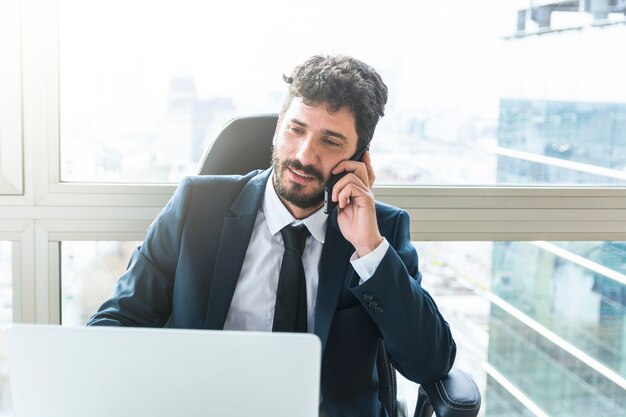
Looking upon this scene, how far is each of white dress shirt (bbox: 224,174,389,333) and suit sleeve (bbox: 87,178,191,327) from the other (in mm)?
172

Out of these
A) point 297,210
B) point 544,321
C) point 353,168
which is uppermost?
point 353,168

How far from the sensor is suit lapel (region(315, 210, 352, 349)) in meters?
1.74

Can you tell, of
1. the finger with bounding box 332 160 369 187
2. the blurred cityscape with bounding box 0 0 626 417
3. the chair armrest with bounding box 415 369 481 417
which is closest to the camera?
the chair armrest with bounding box 415 369 481 417

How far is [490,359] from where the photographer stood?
9.16 feet

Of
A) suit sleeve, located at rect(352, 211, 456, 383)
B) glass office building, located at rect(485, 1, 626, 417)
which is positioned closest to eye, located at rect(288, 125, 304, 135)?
suit sleeve, located at rect(352, 211, 456, 383)

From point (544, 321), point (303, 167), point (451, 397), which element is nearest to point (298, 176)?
point (303, 167)

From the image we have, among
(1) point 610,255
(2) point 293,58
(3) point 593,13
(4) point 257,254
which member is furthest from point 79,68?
(1) point 610,255

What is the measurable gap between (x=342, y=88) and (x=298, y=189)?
0.26 meters

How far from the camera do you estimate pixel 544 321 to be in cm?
277

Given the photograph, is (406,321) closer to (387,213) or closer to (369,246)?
(369,246)

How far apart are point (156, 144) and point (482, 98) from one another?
44.2 inches

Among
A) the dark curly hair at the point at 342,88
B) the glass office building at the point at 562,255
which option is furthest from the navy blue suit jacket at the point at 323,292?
the glass office building at the point at 562,255

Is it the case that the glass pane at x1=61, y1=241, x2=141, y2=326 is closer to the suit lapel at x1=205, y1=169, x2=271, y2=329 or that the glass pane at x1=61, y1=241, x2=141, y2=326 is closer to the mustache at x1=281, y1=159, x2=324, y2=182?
the suit lapel at x1=205, y1=169, x2=271, y2=329

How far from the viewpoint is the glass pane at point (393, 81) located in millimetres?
2436
